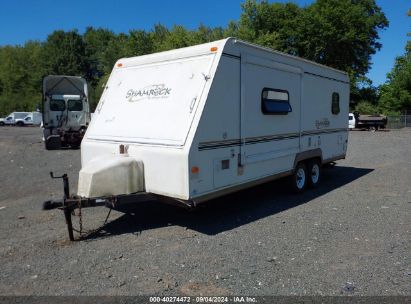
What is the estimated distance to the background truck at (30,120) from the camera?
5128 centimetres

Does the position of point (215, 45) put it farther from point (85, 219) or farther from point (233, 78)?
point (85, 219)

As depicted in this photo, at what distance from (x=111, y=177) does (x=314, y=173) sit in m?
5.19

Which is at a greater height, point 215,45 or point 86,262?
point 215,45

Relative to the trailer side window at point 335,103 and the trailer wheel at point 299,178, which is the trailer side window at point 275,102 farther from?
the trailer side window at point 335,103

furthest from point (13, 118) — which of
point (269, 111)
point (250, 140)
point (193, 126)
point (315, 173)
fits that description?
point (193, 126)

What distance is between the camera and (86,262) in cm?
475

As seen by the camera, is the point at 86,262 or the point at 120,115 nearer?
the point at 86,262

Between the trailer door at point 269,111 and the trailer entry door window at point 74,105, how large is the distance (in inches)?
531

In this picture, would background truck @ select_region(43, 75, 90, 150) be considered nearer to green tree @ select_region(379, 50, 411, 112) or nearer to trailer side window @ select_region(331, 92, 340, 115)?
A: trailer side window @ select_region(331, 92, 340, 115)

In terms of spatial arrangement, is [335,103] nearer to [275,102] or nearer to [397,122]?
[275,102]

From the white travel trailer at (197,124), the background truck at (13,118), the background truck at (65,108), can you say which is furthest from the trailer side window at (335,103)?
the background truck at (13,118)

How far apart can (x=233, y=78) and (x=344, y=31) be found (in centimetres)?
4051

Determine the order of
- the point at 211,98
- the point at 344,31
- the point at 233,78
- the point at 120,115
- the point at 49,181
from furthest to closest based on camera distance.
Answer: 1. the point at 344,31
2. the point at 49,181
3. the point at 120,115
4. the point at 233,78
5. the point at 211,98

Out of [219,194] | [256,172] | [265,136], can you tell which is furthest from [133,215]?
[265,136]
